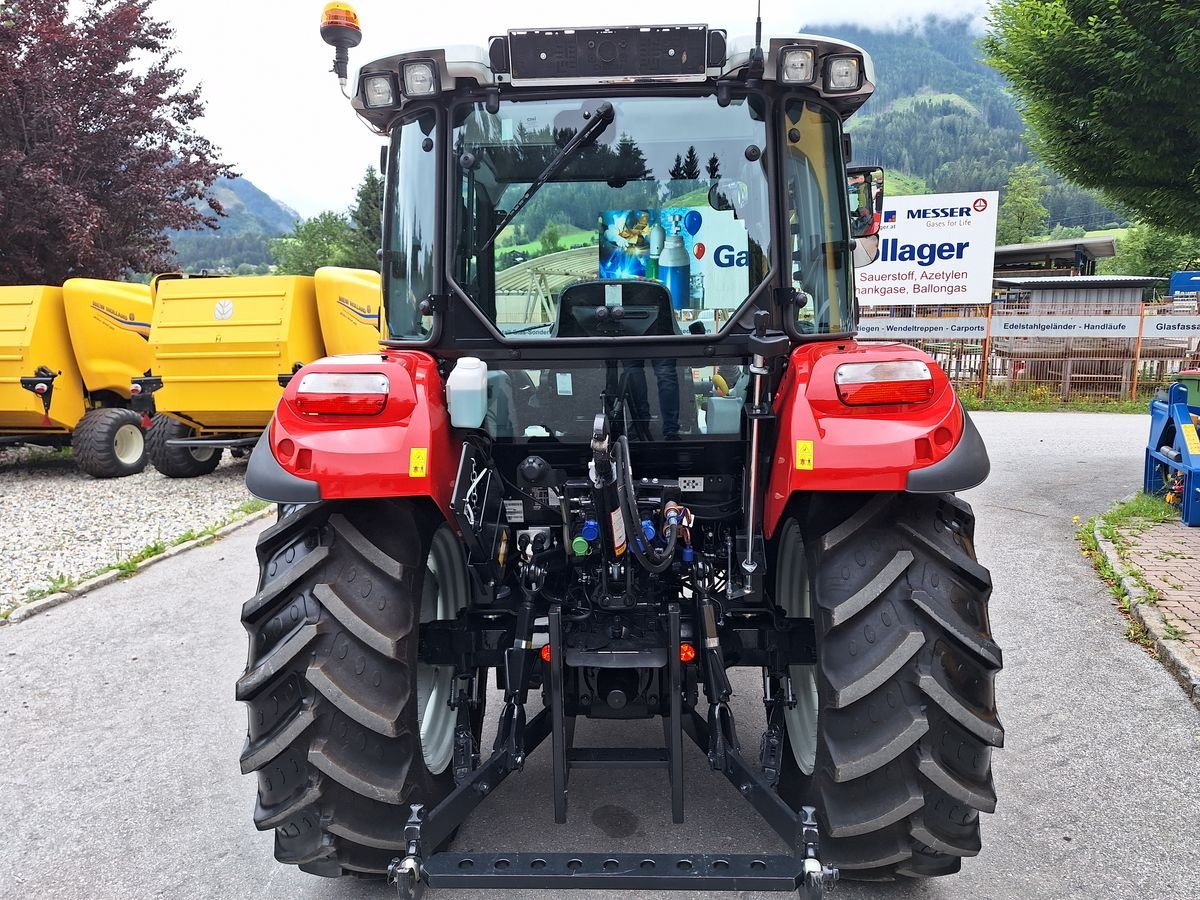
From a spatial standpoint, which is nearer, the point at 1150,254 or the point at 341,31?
the point at 341,31

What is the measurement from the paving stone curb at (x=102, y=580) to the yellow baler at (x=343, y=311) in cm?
214

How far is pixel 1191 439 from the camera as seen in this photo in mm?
6613

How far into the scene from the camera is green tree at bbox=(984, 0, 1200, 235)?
7.18 metres

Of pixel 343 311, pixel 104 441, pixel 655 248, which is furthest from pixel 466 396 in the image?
pixel 104 441

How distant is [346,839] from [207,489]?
824 cm

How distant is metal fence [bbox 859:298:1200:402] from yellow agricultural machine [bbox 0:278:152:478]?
1242 centimetres

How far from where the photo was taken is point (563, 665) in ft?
8.60

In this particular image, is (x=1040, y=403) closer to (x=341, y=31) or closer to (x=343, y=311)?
(x=343, y=311)

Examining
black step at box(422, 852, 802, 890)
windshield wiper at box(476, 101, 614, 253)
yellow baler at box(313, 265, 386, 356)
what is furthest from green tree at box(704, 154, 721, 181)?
yellow baler at box(313, 265, 386, 356)

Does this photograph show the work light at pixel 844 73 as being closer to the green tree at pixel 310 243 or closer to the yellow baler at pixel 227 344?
the yellow baler at pixel 227 344

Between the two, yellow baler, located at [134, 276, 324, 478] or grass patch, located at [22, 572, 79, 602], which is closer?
grass patch, located at [22, 572, 79, 602]

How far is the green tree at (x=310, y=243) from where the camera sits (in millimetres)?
A: 69938

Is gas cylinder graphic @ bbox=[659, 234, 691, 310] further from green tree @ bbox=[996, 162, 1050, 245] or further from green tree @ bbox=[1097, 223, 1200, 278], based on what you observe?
green tree @ bbox=[996, 162, 1050, 245]

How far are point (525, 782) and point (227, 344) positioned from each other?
700cm
